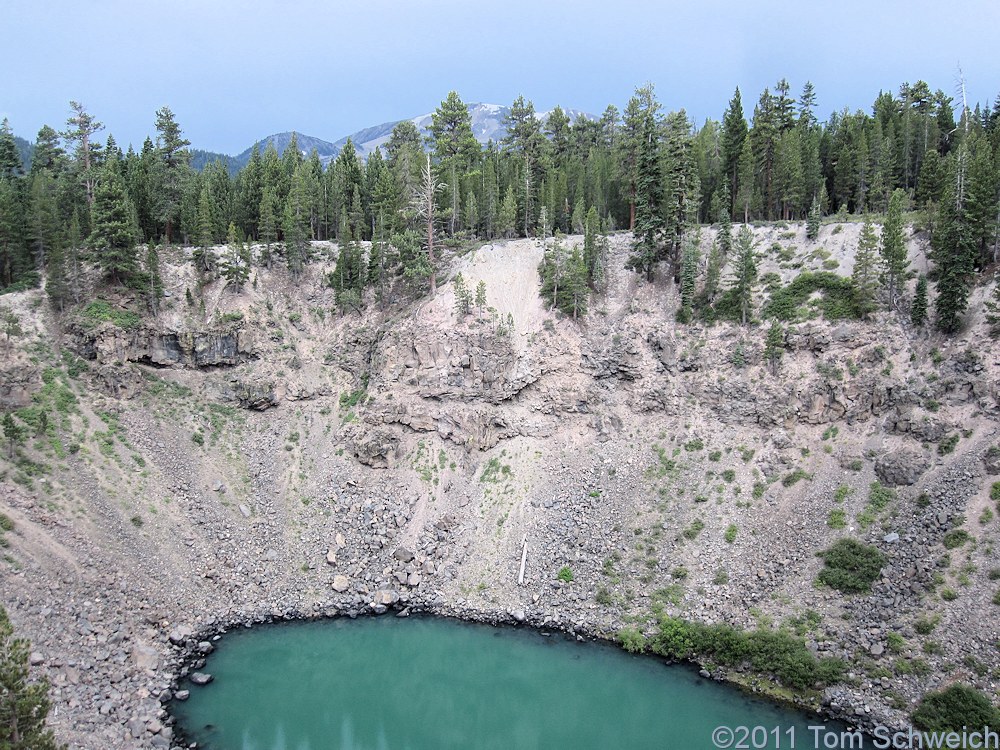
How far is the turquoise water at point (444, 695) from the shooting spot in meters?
36.2

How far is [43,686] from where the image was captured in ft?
81.5

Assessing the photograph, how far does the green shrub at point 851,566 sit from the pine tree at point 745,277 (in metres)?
21.5

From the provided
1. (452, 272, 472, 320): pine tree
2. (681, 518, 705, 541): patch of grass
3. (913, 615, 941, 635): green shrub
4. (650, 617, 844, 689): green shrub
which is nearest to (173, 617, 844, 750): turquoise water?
(650, 617, 844, 689): green shrub

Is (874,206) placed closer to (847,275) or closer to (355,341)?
(847,275)

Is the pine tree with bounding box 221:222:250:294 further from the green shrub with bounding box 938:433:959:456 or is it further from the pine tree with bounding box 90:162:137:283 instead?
the green shrub with bounding box 938:433:959:456

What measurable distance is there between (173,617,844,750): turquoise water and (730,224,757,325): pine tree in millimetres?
30326

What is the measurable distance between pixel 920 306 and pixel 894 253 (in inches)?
191

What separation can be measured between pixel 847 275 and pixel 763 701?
36171 mm

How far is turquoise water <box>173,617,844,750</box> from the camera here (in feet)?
119

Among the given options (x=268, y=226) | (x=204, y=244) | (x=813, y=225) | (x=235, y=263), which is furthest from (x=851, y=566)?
(x=204, y=244)

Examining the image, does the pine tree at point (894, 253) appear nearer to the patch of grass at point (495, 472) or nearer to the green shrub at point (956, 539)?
the green shrub at point (956, 539)

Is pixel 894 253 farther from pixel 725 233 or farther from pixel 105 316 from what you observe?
pixel 105 316

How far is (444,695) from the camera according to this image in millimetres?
41531

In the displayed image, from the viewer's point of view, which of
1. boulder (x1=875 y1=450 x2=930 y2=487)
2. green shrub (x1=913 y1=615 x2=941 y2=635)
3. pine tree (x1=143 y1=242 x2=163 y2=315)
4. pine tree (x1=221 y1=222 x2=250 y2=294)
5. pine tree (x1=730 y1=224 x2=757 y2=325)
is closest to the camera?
green shrub (x1=913 y1=615 x2=941 y2=635)
